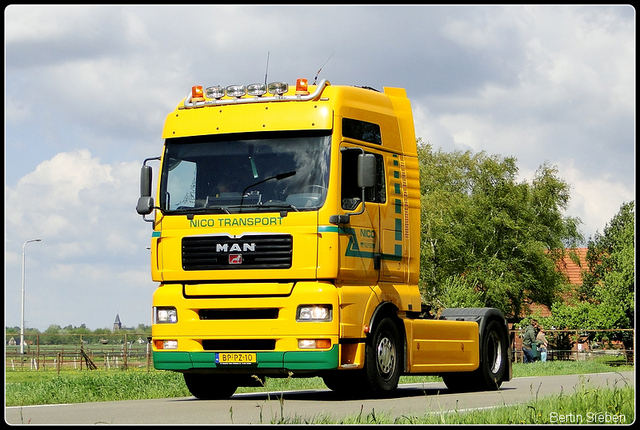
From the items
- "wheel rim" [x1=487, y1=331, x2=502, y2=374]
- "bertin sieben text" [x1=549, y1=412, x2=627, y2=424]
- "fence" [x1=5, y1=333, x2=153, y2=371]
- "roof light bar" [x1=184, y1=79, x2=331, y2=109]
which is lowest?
"fence" [x1=5, y1=333, x2=153, y2=371]

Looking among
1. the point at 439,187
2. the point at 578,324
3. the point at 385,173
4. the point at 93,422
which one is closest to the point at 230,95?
the point at 385,173

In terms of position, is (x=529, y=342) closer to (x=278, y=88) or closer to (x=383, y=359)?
(x=383, y=359)

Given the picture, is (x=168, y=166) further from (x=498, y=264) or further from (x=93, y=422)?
(x=498, y=264)

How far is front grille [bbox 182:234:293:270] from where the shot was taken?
12.9 meters

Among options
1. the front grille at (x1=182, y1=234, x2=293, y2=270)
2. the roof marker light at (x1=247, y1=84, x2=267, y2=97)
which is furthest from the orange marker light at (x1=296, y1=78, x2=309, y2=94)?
the front grille at (x1=182, y1=234, x2=293, y2=270)

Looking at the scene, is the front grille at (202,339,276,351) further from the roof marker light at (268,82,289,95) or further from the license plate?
the roof marker light at (268,82,289,95)

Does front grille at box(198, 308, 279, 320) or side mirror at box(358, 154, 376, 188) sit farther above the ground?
side mirror at box(358, 154, 376, 188)

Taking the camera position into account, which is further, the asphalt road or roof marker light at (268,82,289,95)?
roof marker light at (268,82,289,95)

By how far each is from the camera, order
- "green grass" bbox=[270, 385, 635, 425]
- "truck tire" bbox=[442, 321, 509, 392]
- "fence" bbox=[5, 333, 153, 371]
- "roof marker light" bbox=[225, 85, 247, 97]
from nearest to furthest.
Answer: "green grass" bbox=[270, 385, 635, 425] < "roof marker light" bbox=[225, 85, 247, 97] < "truck tire" bbox=[442, 321, 509, 392] < "fence" bbox=[5, 333, 153, 371]

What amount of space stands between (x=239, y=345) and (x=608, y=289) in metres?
45.4

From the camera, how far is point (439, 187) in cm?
6162

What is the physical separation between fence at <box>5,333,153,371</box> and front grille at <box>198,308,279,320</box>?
29518 millimetres

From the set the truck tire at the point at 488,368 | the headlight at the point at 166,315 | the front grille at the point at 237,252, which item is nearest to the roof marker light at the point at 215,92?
the front grille at the point at 237,252

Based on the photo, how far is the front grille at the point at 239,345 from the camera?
42.9 feet
